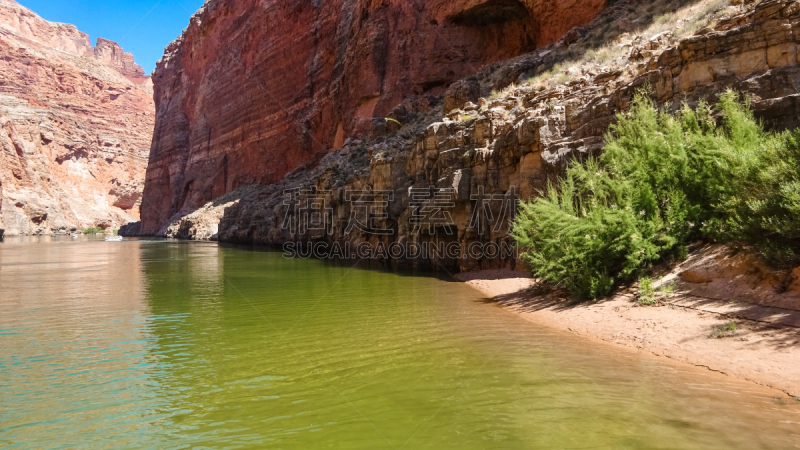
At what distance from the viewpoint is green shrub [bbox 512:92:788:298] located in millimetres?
8906

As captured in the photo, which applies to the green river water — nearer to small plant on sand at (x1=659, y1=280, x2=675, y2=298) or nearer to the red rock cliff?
small plant on sand at (x1=659, y1=280, x2=675, y2=298)

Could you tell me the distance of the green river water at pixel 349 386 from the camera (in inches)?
208

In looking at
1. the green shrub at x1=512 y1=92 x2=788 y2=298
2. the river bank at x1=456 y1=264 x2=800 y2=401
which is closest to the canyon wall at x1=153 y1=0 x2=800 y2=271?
the green shrub at x1=512 y1=92 x2=788 y2=298

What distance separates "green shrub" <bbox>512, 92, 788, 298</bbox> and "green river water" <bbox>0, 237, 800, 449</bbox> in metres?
2.48

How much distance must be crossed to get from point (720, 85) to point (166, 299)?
16069mm

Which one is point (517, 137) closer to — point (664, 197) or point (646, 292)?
point (664, 197)

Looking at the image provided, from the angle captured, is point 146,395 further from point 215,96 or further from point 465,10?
point 215,96

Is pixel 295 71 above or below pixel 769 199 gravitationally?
above

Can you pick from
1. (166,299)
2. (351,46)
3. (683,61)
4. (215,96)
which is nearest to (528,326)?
(683,61)

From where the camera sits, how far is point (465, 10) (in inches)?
1588

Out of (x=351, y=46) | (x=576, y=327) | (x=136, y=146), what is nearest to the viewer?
(x=576, y=327)

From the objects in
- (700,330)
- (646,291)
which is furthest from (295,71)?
(700,330)

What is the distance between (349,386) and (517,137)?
13.3 meters

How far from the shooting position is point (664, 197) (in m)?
11.6
